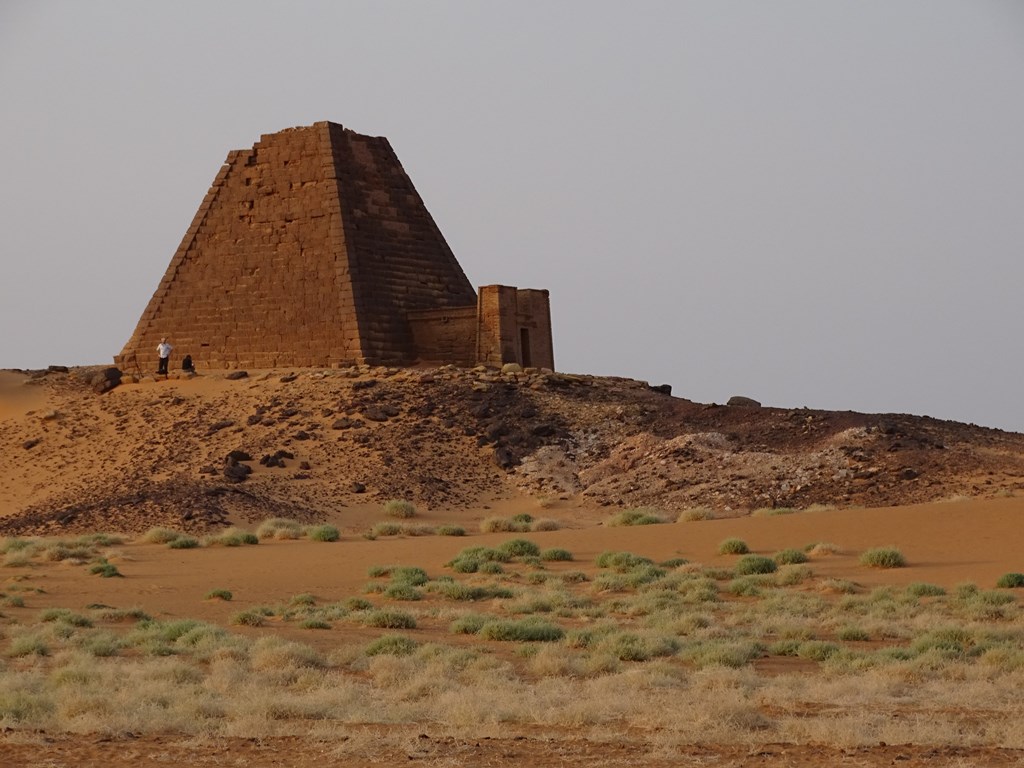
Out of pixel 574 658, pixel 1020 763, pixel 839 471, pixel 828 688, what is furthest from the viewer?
pixel 839 471

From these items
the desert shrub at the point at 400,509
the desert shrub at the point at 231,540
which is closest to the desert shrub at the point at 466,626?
the desert shrub at the point at 231,540

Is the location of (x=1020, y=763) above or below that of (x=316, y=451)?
below

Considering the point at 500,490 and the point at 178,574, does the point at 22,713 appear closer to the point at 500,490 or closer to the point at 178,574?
the point at 178,574

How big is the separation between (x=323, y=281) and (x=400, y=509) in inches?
432

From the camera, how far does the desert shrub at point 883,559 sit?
837 inches

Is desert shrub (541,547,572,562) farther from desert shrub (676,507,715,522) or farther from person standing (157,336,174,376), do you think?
person standing (157,336,174,376)

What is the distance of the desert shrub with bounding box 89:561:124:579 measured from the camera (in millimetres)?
21314

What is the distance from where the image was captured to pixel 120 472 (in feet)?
109

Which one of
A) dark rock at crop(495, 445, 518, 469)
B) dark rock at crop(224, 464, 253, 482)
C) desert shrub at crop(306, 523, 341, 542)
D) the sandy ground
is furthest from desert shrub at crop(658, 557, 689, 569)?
dark rock at crop(224, 464, 253, 482)

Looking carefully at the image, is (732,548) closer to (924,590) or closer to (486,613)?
(924,590)

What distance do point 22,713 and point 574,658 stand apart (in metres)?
5.21

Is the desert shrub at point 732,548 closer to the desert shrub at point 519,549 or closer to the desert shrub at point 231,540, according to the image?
the desert shrub at point 519,549

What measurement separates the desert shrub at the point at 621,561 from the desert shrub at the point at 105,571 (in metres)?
7.03

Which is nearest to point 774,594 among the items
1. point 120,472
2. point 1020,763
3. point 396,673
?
point 396,673
